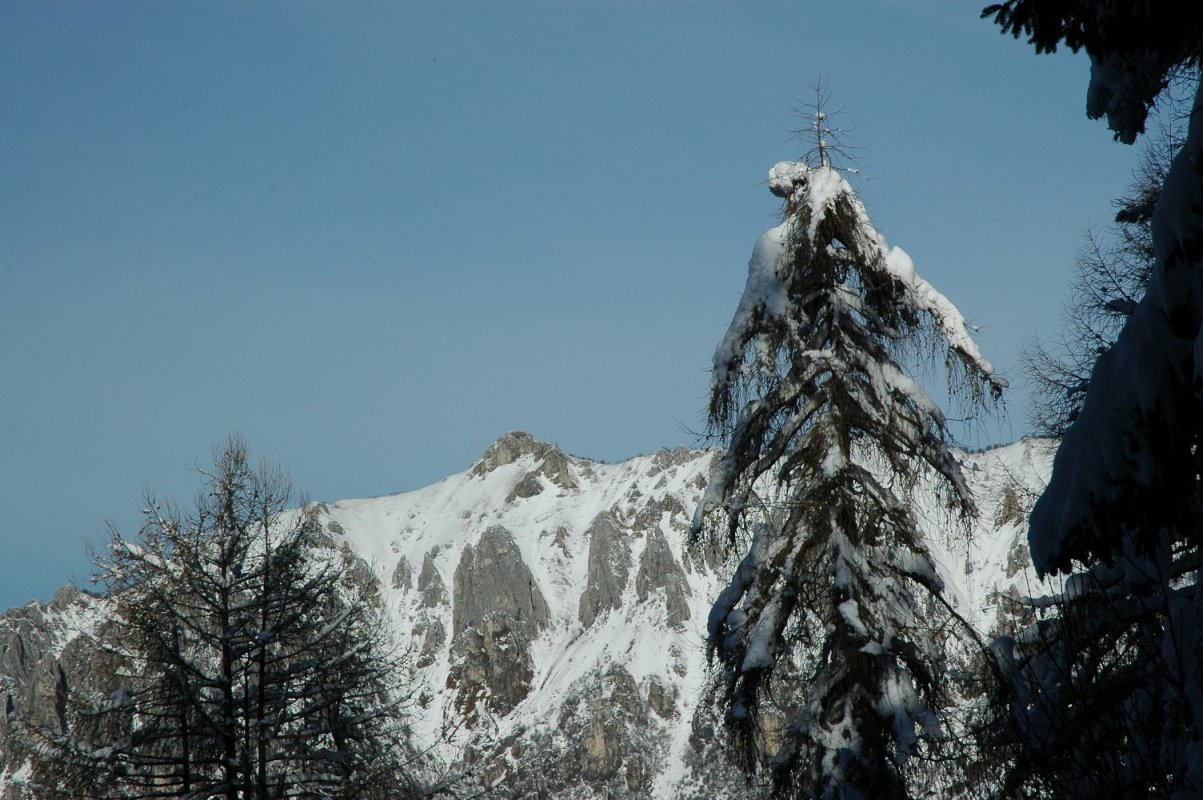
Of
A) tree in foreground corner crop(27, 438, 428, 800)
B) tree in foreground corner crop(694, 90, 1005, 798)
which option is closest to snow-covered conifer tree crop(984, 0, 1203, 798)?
tree in foreground corner crop(694, 90, 1005, 798)

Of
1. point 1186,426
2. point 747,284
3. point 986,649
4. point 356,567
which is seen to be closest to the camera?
point 1186,426

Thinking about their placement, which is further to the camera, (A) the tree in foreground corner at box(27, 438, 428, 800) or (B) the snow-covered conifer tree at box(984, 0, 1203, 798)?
(A) the tree in foreground corner at box(27, 438, 428, 800)

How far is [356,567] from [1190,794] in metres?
14.2

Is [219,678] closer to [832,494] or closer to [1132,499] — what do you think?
Answer: [832,494]

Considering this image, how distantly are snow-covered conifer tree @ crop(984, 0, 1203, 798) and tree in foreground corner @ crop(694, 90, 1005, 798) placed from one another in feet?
5.46

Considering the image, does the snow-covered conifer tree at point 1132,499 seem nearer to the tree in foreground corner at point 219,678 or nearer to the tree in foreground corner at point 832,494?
the tree in foreground corner at point 832,494

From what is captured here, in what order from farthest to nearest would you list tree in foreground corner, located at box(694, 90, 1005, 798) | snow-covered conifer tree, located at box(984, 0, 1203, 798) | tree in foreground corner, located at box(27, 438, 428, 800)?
tree in foreground corner, located at box(27, 438, 428, 800) < tree in foreground corner, located at box(694, 90, 1005, 798) < snow-covered conifer tree, located at box(984, 0, 1203, 798)

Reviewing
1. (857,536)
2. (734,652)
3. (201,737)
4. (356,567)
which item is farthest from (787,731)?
(356,567)

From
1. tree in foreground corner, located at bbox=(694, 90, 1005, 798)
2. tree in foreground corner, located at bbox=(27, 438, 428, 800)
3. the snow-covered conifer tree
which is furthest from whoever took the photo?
tree in foreground corner, located at bbox=(27, 438, 428, 800)

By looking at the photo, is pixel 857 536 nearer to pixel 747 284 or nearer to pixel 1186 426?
pixel 747 284

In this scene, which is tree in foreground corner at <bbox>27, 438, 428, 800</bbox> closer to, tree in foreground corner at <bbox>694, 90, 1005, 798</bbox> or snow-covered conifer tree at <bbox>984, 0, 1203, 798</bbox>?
tree in foreground corner at <bbox>694, 90, 1005, 798</bbox>

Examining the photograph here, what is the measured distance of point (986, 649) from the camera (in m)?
8.88

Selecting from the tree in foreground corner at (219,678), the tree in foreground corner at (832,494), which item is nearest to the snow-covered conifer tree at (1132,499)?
the tree in foreground corner at (832,494)

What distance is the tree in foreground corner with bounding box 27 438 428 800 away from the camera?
41.1ft
